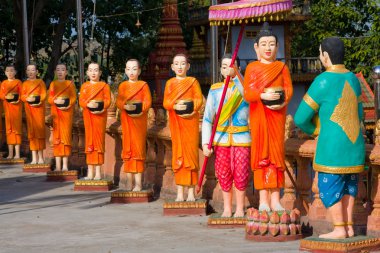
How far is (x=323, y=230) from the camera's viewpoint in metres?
10.8

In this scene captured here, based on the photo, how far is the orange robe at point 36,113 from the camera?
64.1 feet

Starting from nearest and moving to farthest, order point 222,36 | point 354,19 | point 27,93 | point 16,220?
point 16,220 < point 27,93 < point 354,19 < point 222,36

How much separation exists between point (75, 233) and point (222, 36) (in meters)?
33.6

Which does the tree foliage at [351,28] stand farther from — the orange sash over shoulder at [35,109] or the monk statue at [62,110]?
the monk statue at [62,110]

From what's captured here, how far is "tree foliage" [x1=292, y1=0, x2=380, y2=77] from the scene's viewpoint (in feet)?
118

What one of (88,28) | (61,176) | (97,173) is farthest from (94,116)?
(88,28)

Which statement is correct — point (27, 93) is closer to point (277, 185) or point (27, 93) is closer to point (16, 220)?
point (16, 220)

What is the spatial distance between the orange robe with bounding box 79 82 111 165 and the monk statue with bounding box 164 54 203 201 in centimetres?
301

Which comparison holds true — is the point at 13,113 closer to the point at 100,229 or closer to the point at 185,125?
the point at 185,125

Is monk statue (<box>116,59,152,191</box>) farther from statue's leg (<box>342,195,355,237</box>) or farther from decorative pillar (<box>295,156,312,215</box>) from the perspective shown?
statue's leg (<box>342,195,355,237</box>)

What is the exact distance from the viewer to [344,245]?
9.52 meters

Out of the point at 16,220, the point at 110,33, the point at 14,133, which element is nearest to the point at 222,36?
the point at 110,33

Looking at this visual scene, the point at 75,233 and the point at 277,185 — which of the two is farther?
the point at 75,233

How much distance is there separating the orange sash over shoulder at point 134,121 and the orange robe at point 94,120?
1.34 meters
